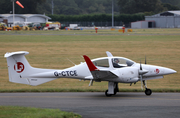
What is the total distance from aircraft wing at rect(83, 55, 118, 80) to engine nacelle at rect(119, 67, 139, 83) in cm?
37

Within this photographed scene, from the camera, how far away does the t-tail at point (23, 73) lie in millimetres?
14398

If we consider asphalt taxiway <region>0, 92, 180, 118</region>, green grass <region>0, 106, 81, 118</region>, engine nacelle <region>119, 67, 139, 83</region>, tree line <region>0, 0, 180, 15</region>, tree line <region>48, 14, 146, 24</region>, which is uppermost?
tree line <region>0, 0, 180, 15</region>

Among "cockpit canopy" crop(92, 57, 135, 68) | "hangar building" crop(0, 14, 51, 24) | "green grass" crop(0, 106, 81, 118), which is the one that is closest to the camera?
"green grass" crop(0, 106, 81, 118)

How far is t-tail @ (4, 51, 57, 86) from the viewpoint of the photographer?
14.4 m

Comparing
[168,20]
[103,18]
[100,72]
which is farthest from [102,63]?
[103,18]

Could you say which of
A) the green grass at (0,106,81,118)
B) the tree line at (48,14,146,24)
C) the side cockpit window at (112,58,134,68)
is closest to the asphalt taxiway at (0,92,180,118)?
the green grass at (0,106,81,118)

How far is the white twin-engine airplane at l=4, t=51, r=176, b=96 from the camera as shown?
44.9 feet

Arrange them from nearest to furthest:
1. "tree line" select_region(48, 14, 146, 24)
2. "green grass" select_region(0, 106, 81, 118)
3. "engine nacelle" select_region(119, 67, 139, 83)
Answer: "green grass" select_region(0, 106, 81, 118) < "engine nacelle" select_region(119, 67, 139, 83) < "tree line" select_region(48, 14, 146, 24)

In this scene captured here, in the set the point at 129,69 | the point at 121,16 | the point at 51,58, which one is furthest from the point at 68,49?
the point at 121,16

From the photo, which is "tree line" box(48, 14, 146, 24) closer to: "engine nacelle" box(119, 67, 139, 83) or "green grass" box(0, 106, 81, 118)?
"engine nacelle" box(119, 67, 139, 83)

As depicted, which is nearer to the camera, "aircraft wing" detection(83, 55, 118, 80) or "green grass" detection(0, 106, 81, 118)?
"green grass" detection(0, 106, 81, 118)

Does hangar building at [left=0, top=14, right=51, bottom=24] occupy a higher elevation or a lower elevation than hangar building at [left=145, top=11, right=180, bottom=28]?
higher

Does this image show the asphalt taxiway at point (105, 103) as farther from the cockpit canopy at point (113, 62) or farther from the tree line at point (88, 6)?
the tree line at point (88, 6)

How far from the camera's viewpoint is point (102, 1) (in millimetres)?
167125
